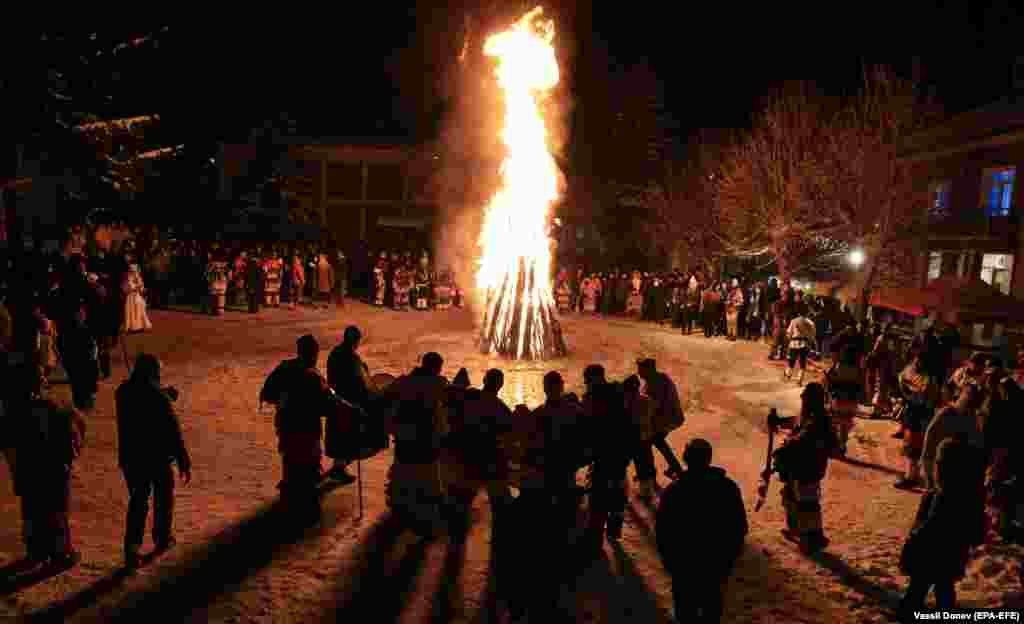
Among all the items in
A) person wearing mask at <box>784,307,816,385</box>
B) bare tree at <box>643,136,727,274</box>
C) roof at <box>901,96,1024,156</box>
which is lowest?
person wearing mask at <box>784,307,816,385</box>

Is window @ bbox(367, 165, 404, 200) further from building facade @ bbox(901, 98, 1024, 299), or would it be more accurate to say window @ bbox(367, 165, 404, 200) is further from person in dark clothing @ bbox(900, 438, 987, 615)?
person in dark clothing @ bbox(900, 438, 987, 615)

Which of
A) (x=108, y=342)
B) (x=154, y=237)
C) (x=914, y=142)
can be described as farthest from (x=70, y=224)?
(x=914, y=142)

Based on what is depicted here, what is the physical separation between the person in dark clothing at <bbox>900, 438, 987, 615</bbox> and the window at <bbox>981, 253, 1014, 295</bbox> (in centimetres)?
2287

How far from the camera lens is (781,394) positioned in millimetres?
13680

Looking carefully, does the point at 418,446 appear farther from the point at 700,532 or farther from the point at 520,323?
the point at 520,323

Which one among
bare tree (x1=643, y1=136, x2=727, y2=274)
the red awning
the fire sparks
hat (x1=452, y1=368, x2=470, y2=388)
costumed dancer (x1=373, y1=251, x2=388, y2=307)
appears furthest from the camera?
bare tree (x1=643, y1=136, x2=727, y2=274)

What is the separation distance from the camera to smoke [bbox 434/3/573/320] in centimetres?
1587

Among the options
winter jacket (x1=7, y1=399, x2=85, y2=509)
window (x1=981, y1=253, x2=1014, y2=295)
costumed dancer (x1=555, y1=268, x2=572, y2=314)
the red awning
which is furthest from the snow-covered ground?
window (x1=981, y1=253, x2=1014, y2=295)

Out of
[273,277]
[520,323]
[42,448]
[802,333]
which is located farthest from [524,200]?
[42,448]

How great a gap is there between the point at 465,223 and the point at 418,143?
445 centimetres

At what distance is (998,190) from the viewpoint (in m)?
25.5

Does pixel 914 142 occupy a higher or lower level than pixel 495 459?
higher

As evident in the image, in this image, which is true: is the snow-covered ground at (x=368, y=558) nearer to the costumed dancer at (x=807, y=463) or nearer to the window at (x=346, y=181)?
the costumed dancer at (x=807, y=463)

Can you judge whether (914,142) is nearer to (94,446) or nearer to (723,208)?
(723,208)
